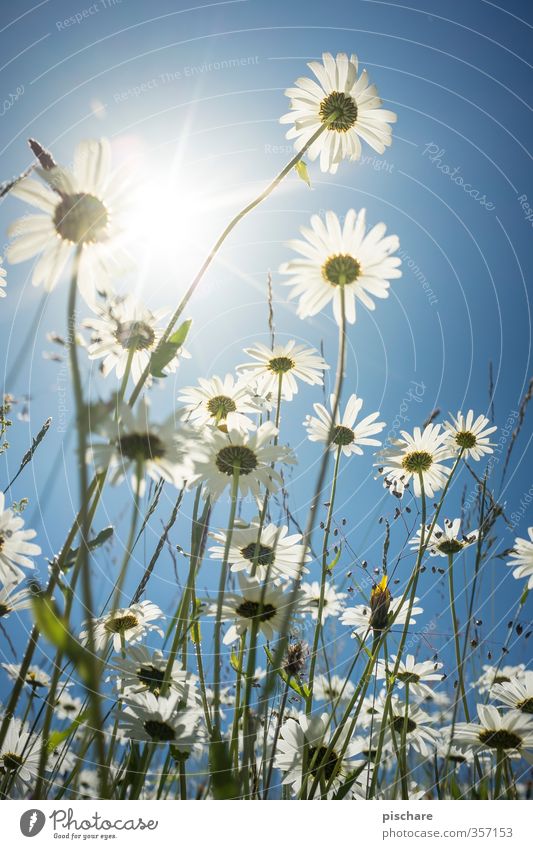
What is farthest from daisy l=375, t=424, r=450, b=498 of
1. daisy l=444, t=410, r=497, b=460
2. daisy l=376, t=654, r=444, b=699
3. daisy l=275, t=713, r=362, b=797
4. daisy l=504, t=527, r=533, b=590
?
daisy l=275, t=713, r=362, b=797

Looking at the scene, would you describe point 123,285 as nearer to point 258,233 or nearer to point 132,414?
point 132,414

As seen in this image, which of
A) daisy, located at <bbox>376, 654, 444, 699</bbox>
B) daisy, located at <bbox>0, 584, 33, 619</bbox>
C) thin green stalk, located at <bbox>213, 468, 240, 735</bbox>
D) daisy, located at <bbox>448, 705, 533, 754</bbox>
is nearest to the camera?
thin green stalk, located at <bbox>213, 468, 240, 735</bbox>

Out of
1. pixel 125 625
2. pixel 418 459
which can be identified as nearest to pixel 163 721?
pixel 125 625

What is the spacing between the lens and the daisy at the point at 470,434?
3.27 feet

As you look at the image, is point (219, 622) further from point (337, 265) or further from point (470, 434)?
point (470, 434)

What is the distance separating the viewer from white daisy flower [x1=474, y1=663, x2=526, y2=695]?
2.64 feet

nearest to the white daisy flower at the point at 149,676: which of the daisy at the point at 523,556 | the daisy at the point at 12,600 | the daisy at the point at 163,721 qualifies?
the daisy at the point at 163,721

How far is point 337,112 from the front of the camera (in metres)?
0.75

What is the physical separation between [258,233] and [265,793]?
869mm

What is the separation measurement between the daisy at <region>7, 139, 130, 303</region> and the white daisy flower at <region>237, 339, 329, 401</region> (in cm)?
36

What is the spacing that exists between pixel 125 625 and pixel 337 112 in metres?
0.78

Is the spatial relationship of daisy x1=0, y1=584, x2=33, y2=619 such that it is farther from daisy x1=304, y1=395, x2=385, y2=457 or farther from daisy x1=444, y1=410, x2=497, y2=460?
daisy x1=444, y1=410, x2=497, y2=460

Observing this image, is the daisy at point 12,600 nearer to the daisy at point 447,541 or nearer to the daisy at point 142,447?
the daisy at point 142,447
